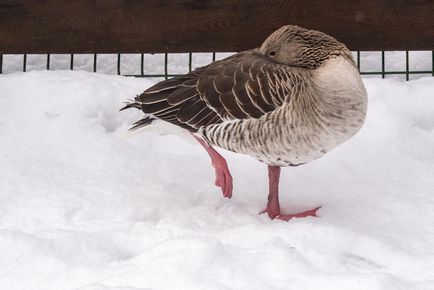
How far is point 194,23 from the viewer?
448cm

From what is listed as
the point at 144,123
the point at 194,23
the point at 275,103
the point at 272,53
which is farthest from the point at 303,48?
the point at 194,23

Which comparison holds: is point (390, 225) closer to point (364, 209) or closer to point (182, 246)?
point (364, 209)

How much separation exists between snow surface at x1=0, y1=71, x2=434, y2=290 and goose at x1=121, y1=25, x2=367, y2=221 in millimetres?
208

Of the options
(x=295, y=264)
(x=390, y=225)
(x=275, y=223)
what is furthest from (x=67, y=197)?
(x=390, y=225)

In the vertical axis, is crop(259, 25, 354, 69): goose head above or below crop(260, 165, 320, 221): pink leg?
above

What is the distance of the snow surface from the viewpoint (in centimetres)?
247

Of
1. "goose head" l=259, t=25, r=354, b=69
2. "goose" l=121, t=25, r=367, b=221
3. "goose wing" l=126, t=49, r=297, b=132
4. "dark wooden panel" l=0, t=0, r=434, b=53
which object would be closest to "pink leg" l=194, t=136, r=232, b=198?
"goose" l=121, t=25, r=367, b=221

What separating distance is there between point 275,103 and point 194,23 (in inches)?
64.3

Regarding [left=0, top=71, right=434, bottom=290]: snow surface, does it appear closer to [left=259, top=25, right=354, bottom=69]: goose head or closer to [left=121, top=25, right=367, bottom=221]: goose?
[left=121, top=25, right=367, bottom=221]: goose

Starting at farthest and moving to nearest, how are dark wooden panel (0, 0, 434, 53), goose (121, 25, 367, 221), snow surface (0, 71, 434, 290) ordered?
dark wooden panel (0, 0, 434, 53) → goose (121, 25, 367, 221) → snow surface (0, 71, 434, 290)

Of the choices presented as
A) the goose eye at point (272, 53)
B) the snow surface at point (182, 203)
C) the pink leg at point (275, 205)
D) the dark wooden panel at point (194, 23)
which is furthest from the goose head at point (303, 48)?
the dark wooden panel at point (194, 23)

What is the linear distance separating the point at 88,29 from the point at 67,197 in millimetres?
1661

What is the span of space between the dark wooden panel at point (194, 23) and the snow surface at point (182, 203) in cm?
27

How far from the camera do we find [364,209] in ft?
10.8
